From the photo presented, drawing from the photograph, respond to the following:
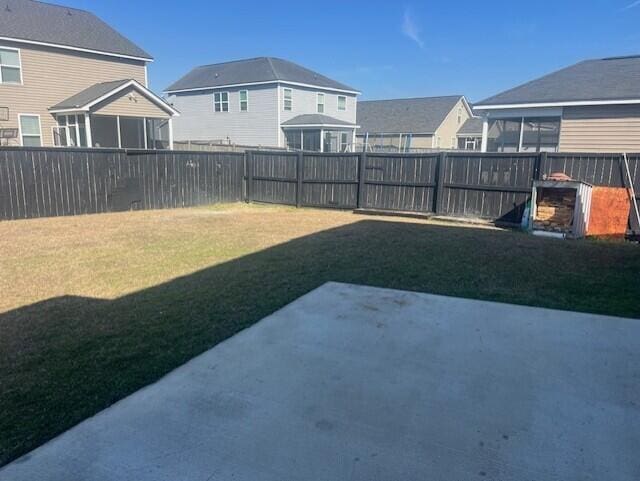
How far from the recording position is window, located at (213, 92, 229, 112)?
28.5 m

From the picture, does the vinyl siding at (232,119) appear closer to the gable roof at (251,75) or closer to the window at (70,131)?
the gable roof at (251,75)

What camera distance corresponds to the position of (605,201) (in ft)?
28.0

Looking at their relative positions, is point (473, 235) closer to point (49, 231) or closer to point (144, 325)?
point (144, 325)

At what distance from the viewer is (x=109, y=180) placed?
1070 centimetres

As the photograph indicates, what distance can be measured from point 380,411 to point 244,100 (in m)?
27.3

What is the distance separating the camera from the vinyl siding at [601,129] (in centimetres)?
1244

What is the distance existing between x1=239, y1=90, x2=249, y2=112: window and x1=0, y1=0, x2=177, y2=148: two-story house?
7.40m

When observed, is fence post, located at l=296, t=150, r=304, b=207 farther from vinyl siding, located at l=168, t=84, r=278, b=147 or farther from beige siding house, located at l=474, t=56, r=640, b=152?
vinyl siding, located at l=168, t=84, r=278, b=147

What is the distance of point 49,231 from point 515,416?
8.28 metres

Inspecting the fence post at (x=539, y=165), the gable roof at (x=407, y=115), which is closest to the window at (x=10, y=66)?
the fence post at (x=539, y=165)

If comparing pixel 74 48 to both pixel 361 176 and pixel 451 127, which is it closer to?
pixel 361 176

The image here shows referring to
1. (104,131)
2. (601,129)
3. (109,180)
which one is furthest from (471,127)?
(109,180)

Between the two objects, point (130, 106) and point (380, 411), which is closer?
point (380, 411)

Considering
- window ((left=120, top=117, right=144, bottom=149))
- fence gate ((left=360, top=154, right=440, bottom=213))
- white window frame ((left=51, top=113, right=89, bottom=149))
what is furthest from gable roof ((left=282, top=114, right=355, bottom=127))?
fence gate ((left=360, top=154, right=440, bottom=213))
